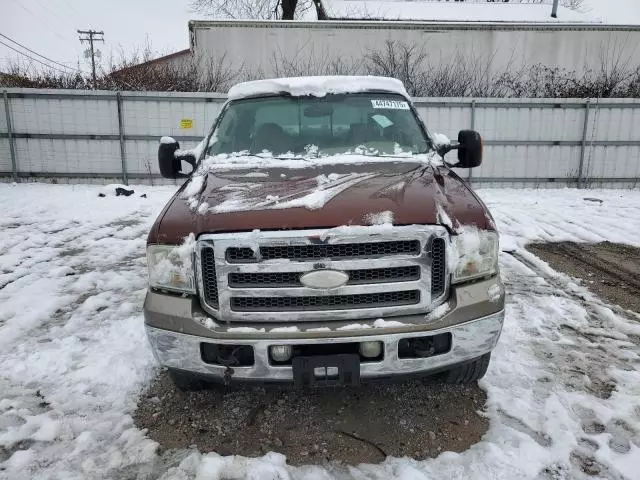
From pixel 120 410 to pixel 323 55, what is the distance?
1558 cm

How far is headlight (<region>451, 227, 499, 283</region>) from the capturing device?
252 cm

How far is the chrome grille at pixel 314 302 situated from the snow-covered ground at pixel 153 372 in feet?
2.58

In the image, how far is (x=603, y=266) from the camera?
570 cm

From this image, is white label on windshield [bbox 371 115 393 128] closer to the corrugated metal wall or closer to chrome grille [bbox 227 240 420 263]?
chrome grille [bbox 227 240 420 263]

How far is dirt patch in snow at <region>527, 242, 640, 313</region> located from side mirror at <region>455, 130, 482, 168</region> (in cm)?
207

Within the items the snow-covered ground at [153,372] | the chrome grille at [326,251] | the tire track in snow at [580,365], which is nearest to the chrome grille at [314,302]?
the chrome grille at [326,251]

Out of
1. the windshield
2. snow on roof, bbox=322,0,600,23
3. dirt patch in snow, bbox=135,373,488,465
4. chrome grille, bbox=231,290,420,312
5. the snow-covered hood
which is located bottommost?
dirt patch in snow, bbox=135,373,488,465

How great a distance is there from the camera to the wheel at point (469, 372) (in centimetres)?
288

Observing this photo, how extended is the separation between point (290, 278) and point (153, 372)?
1.56m

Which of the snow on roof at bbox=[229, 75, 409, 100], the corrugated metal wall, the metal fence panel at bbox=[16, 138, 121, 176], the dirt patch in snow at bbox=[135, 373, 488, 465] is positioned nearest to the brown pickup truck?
the dirt patch in snow at bbox=[135, 373, 488, 465]

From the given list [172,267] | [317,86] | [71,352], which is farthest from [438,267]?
[71,352]

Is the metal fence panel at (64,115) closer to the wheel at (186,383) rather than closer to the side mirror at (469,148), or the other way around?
the side mirror at (469,148)

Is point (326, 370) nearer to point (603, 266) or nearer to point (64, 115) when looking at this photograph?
point (603, 266)

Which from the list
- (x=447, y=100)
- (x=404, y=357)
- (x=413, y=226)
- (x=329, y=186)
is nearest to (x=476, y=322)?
(x=404, y=357)
